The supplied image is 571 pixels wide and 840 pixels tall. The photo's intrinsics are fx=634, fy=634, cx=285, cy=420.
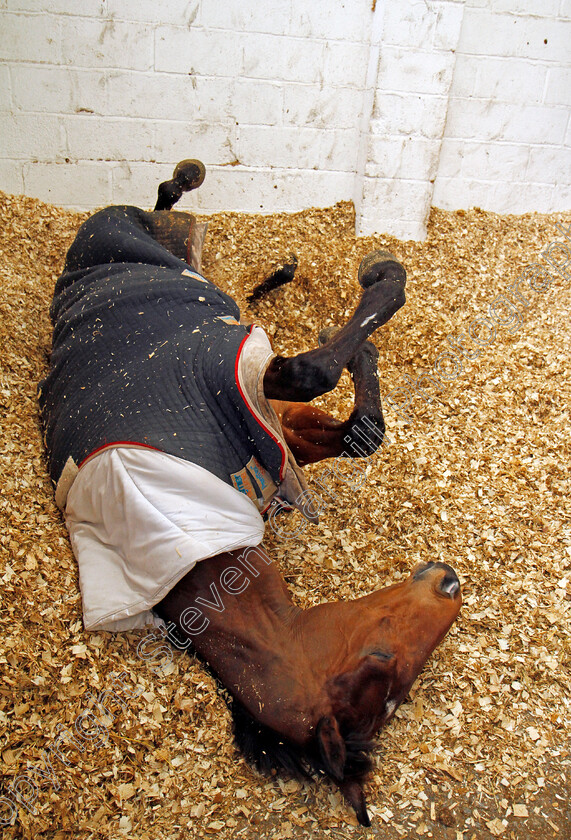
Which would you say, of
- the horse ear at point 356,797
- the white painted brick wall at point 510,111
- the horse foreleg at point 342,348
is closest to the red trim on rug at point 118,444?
the horse foreleg at point 342,348

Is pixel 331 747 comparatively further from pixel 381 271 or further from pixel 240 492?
pixel 381 271

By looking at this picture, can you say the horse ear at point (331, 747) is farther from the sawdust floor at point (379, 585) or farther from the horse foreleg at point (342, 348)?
the horse foreleg at point (342, 348)

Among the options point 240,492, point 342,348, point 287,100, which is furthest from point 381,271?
point 287,100

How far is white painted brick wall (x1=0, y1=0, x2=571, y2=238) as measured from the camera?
9.67ft

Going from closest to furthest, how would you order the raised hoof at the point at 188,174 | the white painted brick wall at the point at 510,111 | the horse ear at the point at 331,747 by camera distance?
1. the horse ear at the point at 331,747
2. the raised hoof at the point at 188,174
3. the white painted brick wall at the point at 510,111

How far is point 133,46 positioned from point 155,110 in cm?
28

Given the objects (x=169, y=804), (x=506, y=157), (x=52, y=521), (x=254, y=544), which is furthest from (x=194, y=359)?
(x=506, y=157)

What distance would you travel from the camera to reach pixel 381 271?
1822mm

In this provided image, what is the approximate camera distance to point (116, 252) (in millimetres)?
2316

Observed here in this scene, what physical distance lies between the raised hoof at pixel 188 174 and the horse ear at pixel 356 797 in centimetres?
246

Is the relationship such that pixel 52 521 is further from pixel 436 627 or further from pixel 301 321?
pixel 301 321

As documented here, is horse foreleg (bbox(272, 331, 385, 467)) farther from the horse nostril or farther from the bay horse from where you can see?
the horse nostril

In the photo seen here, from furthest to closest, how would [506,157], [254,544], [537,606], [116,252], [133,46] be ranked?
1. [506,157]
2. [133,46]
3. [116,252]
4. [537,606]
5. [254,544]

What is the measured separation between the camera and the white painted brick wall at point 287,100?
116 inches
